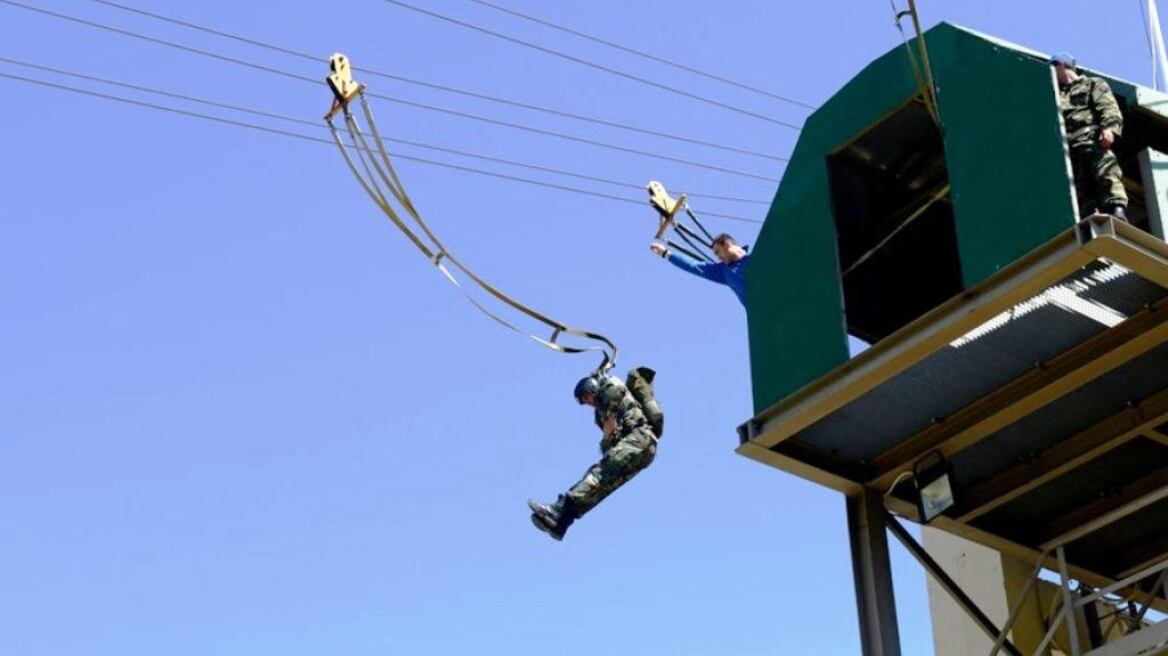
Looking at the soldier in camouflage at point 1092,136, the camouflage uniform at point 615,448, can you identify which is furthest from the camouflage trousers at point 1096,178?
the camouflage uniform at point 615,448

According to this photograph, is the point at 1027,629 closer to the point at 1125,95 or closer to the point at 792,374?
the point at 792,374

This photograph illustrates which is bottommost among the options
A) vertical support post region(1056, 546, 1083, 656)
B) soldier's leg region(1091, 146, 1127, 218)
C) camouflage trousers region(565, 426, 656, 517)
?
vertical support post region(1056, 546, 1083, 656)

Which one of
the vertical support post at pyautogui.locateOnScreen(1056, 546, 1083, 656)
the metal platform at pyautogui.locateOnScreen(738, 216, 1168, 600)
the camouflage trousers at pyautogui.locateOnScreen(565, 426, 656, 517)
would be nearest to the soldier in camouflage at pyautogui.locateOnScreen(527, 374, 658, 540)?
the camouflage trousers at pyautogui.locateOnScreen(565, 426, 656, 517)

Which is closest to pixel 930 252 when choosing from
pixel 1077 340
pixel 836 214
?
pixel 836 214

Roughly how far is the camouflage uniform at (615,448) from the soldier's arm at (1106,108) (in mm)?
3996

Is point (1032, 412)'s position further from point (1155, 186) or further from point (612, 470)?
point (612, 470)

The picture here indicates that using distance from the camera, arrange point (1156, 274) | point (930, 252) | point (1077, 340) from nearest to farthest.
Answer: point (1156, 274)
point (1077, 340)
point (930, 252)

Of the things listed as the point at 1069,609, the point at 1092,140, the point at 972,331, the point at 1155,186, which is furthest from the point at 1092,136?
the point at 1069,609

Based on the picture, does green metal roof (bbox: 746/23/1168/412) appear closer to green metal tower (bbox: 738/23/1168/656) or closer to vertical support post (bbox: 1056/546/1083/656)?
green metal tower (bbox: 738/23/1168/656)

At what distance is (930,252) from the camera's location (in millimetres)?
16609

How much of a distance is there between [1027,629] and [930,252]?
3.27 m

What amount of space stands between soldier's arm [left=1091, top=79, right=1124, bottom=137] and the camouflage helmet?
4166 millimetres

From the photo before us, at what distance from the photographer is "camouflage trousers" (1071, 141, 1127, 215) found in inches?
537

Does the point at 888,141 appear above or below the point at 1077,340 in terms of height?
above
